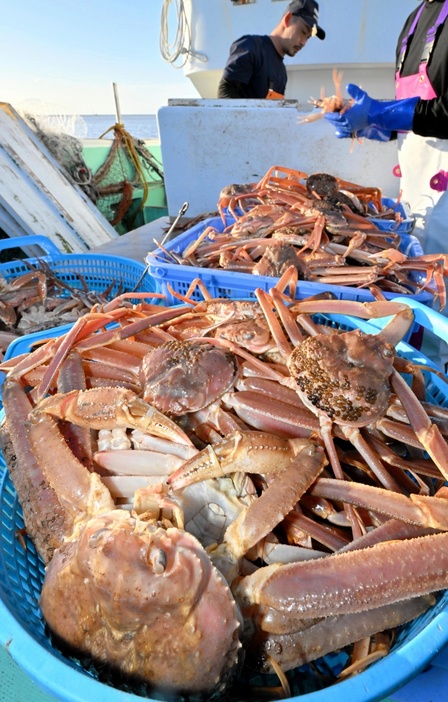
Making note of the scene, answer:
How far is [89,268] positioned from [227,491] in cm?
216

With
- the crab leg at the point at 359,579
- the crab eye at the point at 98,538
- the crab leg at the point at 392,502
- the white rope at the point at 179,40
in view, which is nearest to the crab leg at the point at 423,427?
the crab leg at the point at 392,502

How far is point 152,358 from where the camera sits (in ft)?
4.59

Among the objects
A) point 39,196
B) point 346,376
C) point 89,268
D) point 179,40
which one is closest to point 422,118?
point 346,376

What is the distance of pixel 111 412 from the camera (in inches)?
47.6

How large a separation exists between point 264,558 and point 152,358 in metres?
0.65

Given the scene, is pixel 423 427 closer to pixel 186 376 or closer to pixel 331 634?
pixel 331 634

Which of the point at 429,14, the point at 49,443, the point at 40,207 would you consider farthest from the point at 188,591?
the point at 40,207

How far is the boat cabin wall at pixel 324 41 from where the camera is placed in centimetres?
565

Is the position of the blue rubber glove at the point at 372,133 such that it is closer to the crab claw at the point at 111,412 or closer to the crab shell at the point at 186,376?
the crab shell at the point at 186,376

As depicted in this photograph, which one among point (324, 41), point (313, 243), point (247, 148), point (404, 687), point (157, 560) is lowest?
point (404, 687)

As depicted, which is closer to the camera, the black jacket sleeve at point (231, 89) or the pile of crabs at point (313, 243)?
the pile of crabs at point (313, 243)

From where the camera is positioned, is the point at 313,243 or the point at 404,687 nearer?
the point at 404,687

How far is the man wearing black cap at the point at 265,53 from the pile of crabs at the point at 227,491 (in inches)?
147

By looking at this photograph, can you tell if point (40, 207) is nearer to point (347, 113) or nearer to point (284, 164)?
point (284, 164)
